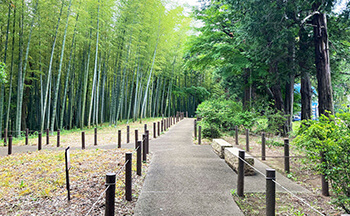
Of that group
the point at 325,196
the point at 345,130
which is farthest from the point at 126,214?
the point at 345,130

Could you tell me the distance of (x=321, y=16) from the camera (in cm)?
689

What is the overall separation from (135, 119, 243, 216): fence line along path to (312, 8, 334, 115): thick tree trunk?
13.4 ft

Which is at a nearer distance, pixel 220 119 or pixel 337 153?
pixel 337 153

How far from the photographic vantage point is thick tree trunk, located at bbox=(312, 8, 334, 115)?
6.93 metres

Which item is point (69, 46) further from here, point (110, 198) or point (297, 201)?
point (297, 201)

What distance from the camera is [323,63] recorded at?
276 inches

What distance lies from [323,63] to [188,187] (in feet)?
20.4

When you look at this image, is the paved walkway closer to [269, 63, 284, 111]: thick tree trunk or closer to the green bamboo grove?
[269, 63, 284, 111]: thick tree trunk

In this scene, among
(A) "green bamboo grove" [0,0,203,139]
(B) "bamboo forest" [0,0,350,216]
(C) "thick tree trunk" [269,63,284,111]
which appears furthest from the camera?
(A) "green bamboo grove" [0,0,203,139]

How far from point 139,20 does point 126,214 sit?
12830 millimetres

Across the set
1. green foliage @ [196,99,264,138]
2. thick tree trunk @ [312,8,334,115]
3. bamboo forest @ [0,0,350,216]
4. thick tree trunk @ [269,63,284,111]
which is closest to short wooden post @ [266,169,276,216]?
bamboo forest @ [0,0,350,216]

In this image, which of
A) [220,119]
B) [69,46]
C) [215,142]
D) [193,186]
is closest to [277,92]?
[220,119]

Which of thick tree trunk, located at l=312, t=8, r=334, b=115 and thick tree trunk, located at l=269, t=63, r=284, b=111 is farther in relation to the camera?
thick tree trunk, located at l=269, t=63, r=284, b=111

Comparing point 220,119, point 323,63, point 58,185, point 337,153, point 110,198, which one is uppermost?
point 323,63
